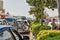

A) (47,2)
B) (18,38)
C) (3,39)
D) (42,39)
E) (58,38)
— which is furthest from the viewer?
(47,2)

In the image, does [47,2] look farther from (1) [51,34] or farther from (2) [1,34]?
(2) [1,34]

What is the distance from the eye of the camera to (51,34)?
10758mm

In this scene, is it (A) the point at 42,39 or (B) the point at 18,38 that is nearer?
(B) the point at 18,38

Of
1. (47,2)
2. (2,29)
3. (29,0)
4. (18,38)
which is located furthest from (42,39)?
(29,0)

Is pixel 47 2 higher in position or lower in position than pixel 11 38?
higher

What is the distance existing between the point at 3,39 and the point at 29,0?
21.1 m

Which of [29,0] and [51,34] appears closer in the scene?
Result: [51,34]

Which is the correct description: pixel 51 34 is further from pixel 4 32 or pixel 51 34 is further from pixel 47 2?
pixel 47 2

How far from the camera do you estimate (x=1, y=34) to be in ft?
20.6

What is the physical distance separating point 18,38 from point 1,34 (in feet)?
2.28

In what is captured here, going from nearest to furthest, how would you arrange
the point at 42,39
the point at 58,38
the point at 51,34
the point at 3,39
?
the point at 3,39, the point at 58,38, the point at 42,39, the point at 51,34

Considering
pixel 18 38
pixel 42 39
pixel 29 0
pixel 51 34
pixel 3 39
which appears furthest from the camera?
pixel 29 0

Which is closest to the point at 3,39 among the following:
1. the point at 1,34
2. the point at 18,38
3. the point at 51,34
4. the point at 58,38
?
the point at 1,34

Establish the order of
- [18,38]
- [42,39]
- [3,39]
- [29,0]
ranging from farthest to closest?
[29,0] < [42,39] < [18,38] < [3,39]
